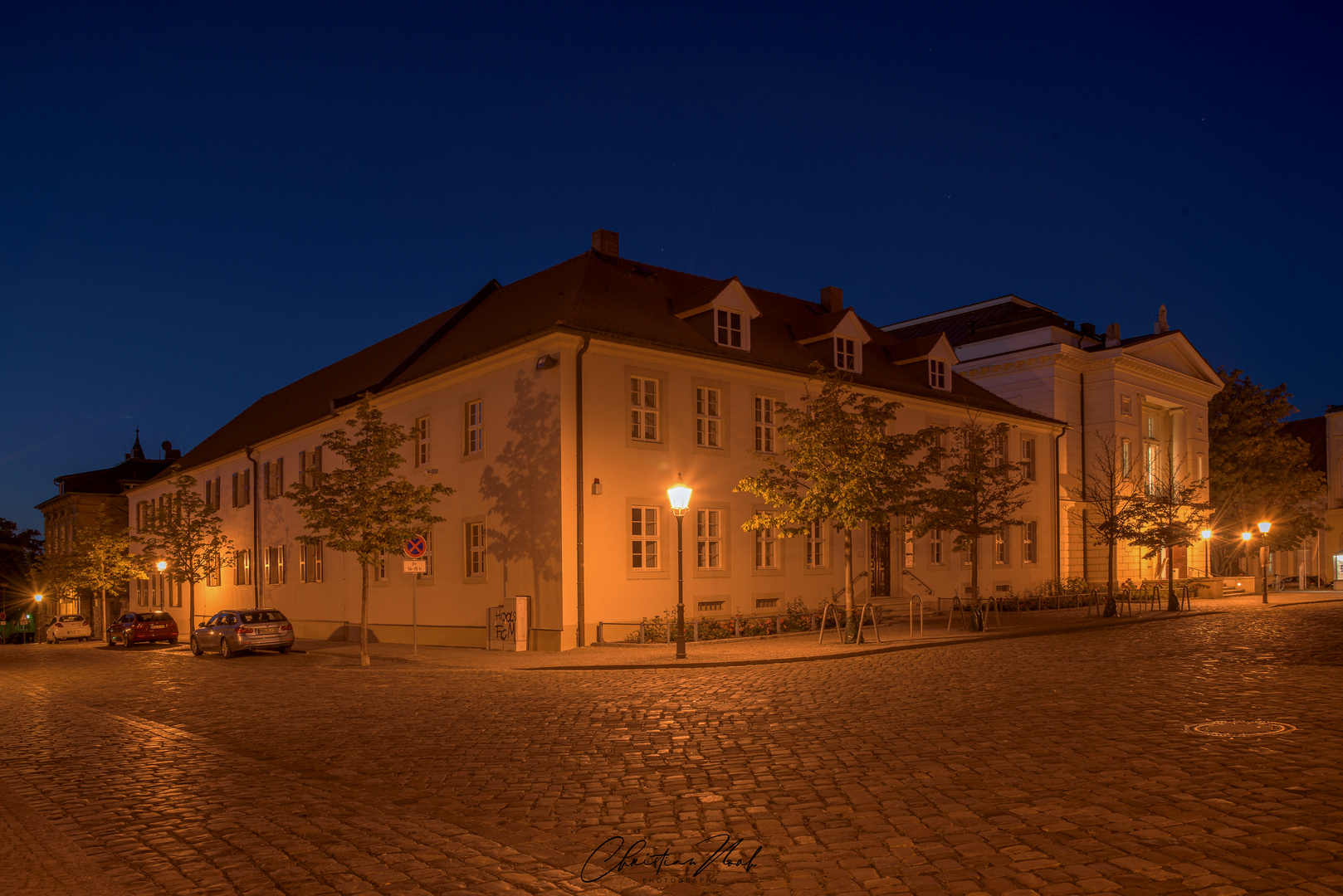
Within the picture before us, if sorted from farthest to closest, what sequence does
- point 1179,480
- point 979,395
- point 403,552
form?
point 1179,480 < point 979,395 < point 403,552

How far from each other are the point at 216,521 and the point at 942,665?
36.8m

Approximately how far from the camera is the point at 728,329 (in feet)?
94.6

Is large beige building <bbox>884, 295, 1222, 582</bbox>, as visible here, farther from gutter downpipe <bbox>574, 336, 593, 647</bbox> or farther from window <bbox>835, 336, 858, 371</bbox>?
gutter downpipe <bbox>574, 336, 593, 647</bbox>

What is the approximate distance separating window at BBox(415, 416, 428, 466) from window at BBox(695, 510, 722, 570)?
8.41 meters

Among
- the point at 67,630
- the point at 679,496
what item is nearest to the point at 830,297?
the point at 679,496

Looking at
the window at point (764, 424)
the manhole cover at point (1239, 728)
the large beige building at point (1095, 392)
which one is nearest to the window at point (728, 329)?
the window at point (764, 424)

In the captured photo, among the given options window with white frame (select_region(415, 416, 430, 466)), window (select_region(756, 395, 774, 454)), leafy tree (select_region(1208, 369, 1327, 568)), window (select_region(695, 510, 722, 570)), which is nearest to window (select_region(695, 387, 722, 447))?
window (select_region(756, 395, 774, 454))

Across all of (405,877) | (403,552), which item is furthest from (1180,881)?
(403,552)

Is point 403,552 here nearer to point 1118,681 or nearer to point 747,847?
point 1118,681

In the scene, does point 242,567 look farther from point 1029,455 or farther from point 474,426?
point 1029,455

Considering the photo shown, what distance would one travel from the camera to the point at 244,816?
7.86 m

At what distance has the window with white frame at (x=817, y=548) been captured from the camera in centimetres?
3025

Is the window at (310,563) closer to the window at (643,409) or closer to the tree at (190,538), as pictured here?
the tree at (190,538)

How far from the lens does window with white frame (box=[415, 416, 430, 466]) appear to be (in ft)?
Answer: 99.7
